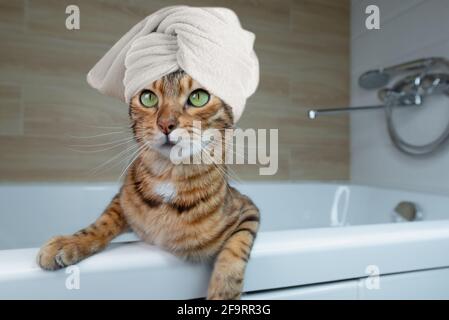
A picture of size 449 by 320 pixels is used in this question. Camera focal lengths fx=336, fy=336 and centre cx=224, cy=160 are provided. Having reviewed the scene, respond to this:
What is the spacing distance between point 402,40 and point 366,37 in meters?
0.21

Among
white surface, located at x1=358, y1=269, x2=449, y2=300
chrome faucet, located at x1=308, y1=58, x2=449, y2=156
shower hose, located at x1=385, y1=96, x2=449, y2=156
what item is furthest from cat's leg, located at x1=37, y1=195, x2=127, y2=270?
shower hose, located at x1=385, y1=96, x2=449, y2=156

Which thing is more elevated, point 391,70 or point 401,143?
point 391,70

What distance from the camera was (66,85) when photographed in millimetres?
1142

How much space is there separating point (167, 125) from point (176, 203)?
0.33 feet

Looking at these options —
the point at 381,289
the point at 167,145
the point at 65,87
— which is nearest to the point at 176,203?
the point at 167,145

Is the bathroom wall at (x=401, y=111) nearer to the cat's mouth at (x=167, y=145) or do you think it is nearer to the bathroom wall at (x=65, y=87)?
the bathroom wall at (x=65, y=87)

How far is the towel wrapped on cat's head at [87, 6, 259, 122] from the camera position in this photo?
1.19 ft

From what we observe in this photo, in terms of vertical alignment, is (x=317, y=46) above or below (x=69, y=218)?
above

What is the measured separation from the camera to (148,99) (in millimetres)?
386

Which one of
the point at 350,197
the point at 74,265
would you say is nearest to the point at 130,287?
the point at 74,265

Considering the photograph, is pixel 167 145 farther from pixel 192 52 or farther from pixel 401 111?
pixel 401 111

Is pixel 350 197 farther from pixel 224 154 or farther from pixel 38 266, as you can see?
pixel 38 266

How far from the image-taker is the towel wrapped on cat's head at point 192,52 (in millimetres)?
362
